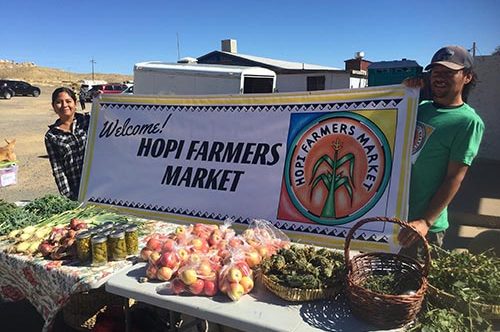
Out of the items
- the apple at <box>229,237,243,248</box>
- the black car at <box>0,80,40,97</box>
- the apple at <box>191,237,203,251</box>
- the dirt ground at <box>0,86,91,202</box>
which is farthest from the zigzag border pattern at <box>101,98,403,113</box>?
the black car at <box>0,80,40,97</box>

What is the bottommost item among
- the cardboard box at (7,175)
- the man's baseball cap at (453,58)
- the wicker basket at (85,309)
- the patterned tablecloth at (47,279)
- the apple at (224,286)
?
the wicker basket at (85,309)

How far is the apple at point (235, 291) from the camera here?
2.13 m

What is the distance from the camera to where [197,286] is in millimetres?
2201

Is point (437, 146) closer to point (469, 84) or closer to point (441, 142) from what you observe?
point (441, 142)

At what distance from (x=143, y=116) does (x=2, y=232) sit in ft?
5.16

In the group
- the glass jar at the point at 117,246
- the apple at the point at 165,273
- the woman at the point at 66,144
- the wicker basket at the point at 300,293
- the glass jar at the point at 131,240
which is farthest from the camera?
the woman at the point at 66,144

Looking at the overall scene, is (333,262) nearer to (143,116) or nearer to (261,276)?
(261,276)

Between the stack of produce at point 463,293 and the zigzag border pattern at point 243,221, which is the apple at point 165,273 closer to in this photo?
the zigzag border pattern at point 243,221

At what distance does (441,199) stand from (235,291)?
1.40m

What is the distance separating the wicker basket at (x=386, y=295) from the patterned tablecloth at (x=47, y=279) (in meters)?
1.46

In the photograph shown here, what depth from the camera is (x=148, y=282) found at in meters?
2.37

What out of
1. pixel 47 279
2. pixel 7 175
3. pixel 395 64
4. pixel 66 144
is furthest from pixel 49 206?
pixel 395 64

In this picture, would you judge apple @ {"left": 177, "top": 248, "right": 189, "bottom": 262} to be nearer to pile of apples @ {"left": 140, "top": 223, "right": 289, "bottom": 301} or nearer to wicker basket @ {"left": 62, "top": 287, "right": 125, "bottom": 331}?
pile of apples @ {"left": 140, "top": 223, "right": 289, "bottom": 301}

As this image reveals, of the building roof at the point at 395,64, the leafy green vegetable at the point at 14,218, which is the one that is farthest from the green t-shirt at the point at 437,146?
the building roof at the point at 395,64
